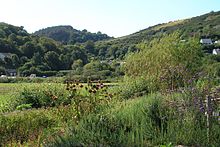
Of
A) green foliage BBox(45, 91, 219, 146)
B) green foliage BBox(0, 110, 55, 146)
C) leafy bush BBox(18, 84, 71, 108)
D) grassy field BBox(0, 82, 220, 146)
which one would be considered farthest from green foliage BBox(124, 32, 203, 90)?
green foliage BBox(45, 91, 219, 146)

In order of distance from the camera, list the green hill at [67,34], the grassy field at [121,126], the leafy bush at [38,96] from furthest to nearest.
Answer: the green hill at [67,34] < the leafy bush at [38,96] < the grassy field at [121,126]

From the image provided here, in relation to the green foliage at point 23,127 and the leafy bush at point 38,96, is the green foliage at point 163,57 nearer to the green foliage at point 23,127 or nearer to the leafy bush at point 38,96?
the leafy bush at point 38,96

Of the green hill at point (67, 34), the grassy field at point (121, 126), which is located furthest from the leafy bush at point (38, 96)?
the green hill at point (67, 34)

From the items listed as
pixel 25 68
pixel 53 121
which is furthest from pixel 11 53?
pixel 53 121

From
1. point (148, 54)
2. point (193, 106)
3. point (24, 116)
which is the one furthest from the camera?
point (148, 54)

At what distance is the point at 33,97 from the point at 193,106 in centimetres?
914

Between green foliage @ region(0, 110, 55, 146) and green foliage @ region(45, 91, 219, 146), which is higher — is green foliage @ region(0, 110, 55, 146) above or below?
below

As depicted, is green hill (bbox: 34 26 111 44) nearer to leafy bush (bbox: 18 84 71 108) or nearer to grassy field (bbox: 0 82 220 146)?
leafy bush (bbox: 18 84 71 108)

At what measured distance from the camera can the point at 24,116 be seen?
30.4 feet

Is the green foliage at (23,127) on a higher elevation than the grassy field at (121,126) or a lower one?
lower

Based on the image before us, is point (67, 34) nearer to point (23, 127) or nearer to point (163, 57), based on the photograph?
point (163, 57)

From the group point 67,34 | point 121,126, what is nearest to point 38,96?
point 121,126

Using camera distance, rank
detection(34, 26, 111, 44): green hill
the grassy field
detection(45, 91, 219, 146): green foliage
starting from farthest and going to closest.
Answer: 1. detection(34, 26, 111, 44): green hill
2. the grassy field
3. detection(45, 91, 219, 146): green foliage

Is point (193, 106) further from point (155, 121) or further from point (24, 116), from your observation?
point (24, 116)
